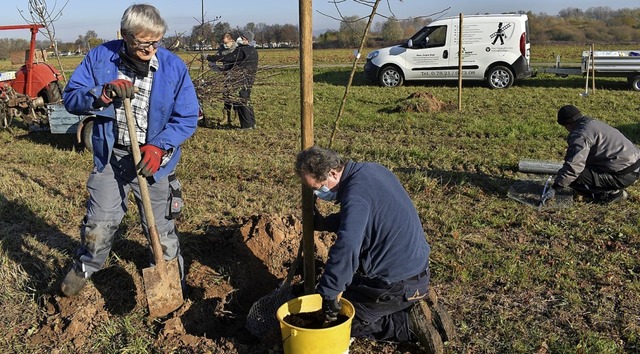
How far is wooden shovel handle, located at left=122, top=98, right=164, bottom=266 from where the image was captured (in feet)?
10.3

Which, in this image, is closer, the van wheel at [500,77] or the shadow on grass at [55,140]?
the shadow on grass at [55,140]

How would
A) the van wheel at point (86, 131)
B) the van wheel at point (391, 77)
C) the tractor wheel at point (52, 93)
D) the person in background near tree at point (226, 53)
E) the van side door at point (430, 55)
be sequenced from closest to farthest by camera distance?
the van wheel at point (86, 131)
the person in background near tree at point (226, 53)
the tractor wheel at point (52, 93)
the van side door at point (430, 55)
the van wheel at point (391, 77)

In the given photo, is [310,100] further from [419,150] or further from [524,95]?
[524,95]

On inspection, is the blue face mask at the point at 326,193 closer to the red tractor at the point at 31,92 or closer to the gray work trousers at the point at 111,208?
the gray work trousers at the point at 111,208

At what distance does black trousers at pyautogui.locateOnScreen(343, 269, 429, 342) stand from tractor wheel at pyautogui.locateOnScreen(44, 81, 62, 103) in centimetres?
872

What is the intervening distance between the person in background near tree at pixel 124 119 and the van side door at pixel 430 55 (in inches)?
499

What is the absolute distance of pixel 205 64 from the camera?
9.55 metres

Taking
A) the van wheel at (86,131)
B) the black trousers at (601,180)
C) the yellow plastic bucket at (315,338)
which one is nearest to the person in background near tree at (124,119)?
the yellow plastic bucket at (315,338)

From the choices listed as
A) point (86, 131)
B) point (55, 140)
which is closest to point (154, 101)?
point (86, 131)

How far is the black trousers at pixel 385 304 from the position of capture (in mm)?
3240

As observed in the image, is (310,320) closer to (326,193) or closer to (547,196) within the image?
(326,193)

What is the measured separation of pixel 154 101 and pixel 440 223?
2961mm

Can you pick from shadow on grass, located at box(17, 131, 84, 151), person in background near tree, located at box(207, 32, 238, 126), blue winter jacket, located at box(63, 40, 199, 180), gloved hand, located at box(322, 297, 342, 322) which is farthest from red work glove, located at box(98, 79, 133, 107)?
person in background near tree, located at box(207, 32, 238, 126)

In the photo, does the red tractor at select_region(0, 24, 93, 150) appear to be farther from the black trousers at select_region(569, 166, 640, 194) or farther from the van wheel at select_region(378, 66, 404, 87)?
the van wheel at select_region(378, 66, 404, 87)
